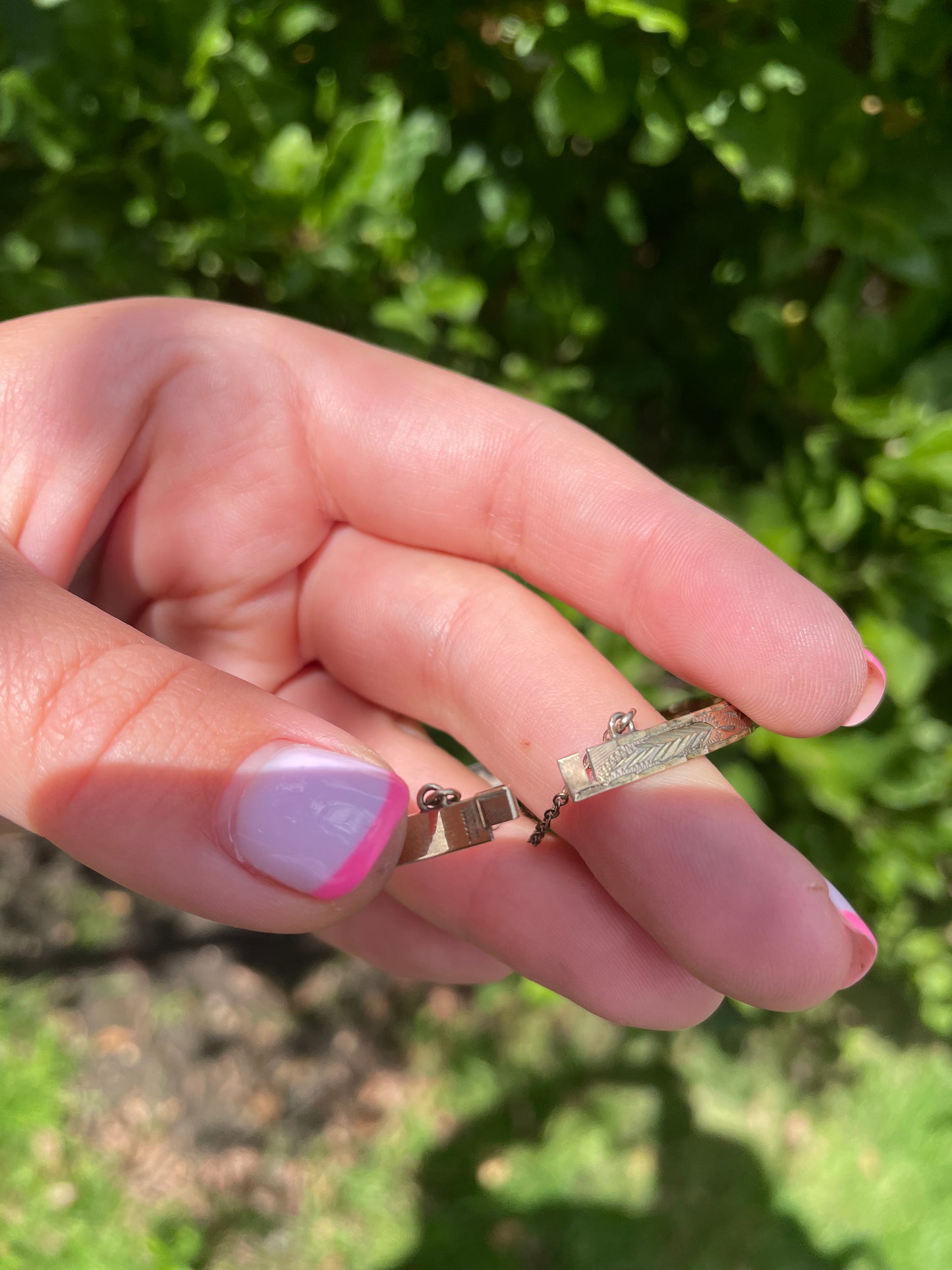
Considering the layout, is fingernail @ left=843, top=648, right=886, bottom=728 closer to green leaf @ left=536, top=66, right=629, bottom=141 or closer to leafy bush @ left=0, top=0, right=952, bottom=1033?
leafy bush @ left=0, top=0, right=952, bottom=1033

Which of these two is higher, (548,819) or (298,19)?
(298,19)

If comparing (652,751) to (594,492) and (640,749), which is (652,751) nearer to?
(640,749)

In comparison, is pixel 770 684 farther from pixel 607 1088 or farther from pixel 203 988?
pixel 203 988

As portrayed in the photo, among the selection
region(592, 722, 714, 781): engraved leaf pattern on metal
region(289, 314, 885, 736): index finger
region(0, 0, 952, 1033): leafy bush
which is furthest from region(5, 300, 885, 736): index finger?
region(0, 0, 952, 1033): leafy bush

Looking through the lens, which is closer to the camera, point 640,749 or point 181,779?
point 181,779

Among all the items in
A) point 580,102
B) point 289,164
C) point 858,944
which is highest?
point 580,102

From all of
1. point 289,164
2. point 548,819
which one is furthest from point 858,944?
point 289,164

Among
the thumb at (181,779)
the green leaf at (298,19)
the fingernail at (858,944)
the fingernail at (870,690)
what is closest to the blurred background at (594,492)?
the green leaf at (298,19)
